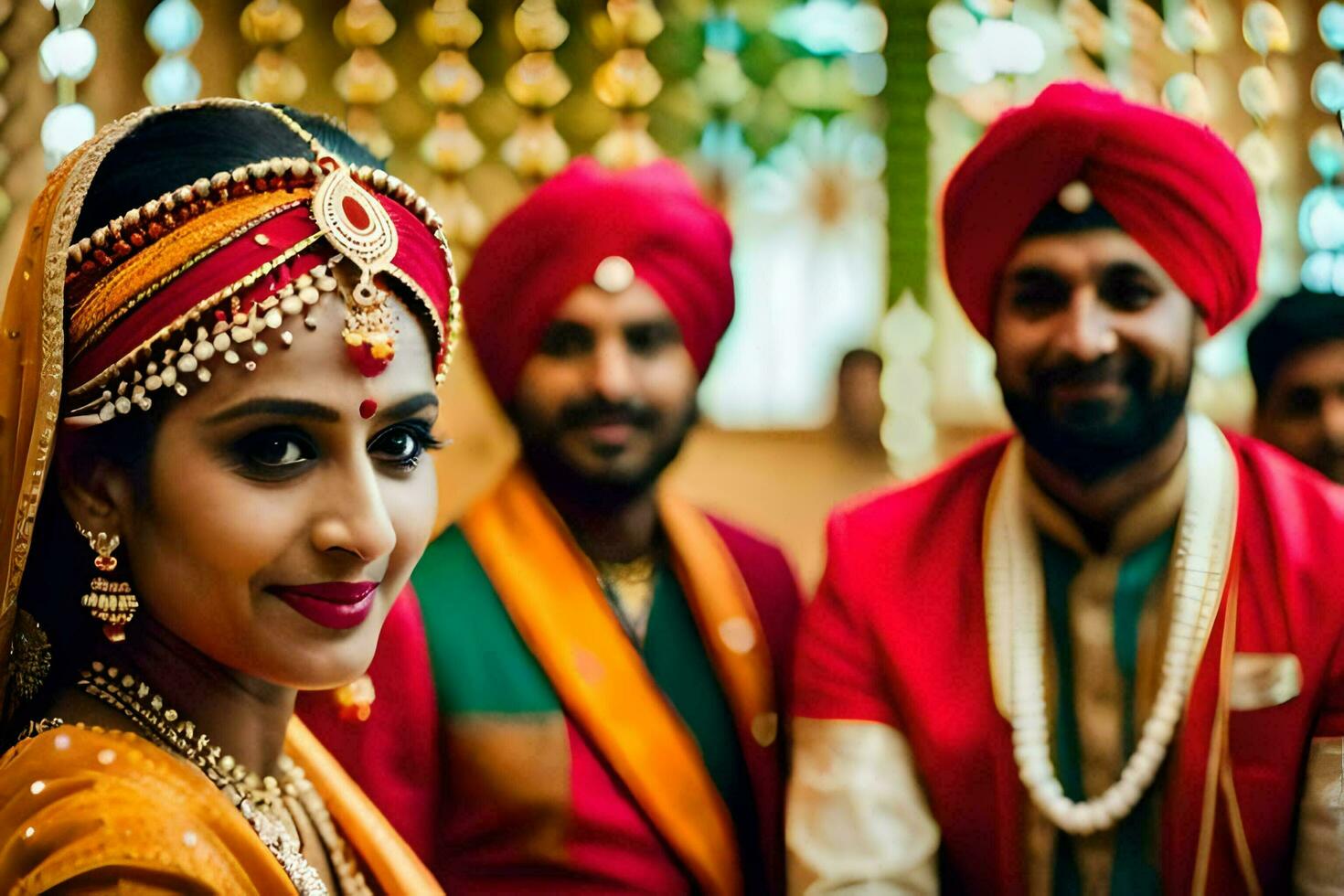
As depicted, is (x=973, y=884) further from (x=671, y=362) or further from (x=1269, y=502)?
(x=671, y=362)

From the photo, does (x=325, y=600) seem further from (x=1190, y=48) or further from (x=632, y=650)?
(x=1190, y=48)

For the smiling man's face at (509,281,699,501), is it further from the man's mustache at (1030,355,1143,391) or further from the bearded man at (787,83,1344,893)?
the man's mustache at (1030,355,1143,391)

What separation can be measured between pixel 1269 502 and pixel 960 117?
2.00ft

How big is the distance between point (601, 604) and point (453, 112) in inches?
22.8

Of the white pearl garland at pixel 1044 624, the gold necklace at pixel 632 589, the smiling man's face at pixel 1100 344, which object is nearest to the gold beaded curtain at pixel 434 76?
the gold necklace at pixel 632 589

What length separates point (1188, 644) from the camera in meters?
1.35

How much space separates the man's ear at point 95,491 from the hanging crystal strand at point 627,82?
2.58ft

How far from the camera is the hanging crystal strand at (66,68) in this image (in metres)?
1.56

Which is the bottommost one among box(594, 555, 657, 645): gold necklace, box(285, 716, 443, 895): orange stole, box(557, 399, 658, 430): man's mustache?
box(285, 716, 443, 895): orange stole

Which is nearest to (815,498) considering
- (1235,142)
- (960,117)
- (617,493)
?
(617,493)

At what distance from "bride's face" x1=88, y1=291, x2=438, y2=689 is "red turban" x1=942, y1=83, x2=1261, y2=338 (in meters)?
0.63

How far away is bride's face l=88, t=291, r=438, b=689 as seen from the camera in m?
1.00

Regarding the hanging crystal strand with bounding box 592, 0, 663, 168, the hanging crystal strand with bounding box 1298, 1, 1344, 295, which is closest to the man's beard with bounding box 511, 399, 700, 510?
the hanging crystal strand with bounding box 592, 0, 663, 168

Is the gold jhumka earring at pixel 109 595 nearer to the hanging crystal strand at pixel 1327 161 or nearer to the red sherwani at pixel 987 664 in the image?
the red sherwani at pixel 987 664
